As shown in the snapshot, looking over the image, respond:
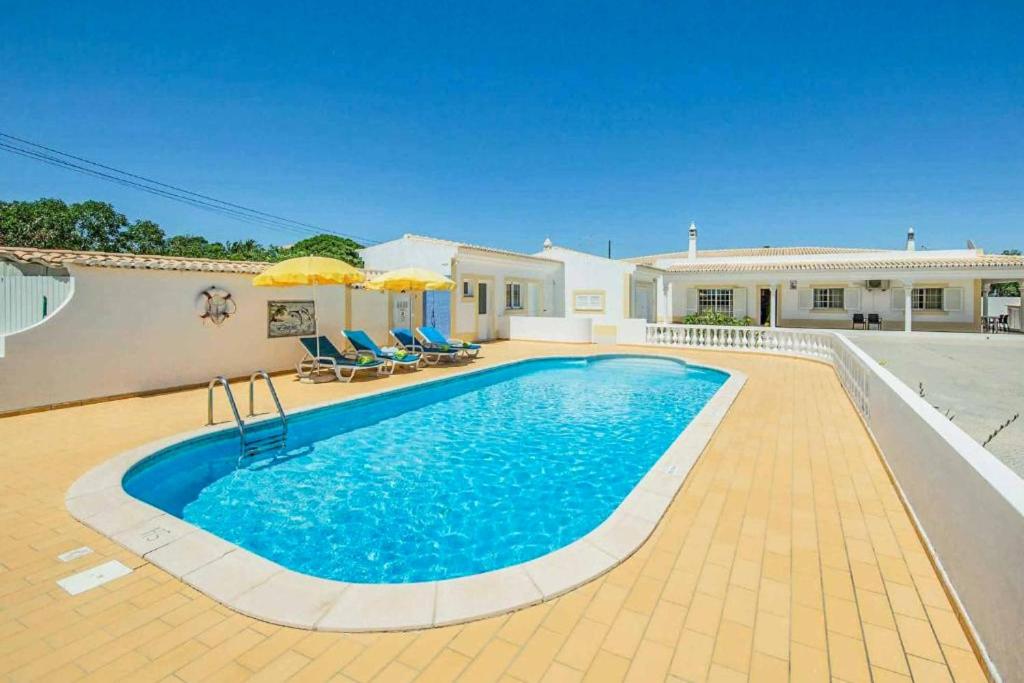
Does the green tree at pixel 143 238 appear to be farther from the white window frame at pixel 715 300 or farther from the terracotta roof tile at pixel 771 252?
the white window frame at pixel 715 300

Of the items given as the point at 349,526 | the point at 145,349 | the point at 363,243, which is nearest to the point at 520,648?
the point at 349,526

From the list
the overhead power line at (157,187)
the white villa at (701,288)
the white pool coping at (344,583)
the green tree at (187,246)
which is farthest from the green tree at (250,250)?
the white pool coping at (344,583)

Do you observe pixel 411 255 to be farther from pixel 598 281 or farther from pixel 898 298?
pixel 898 298

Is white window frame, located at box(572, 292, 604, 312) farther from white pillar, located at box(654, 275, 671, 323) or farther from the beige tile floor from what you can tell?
the beige tile floor

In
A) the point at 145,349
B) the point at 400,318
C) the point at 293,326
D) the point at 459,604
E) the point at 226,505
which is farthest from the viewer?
the point at 400,318


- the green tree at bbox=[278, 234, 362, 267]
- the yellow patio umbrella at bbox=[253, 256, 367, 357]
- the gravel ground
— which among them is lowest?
the gravel ground

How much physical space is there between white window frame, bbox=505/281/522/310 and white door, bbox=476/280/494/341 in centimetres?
155

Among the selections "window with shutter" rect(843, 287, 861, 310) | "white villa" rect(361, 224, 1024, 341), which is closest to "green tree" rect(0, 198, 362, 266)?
"white villa" rect(361, 224, 1024, 341)

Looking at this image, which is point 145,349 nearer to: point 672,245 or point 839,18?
point 839,18

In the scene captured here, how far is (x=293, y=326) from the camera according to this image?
41.2 feet

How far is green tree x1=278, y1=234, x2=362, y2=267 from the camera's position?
3550 centimetres

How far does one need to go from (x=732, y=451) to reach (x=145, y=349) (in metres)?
10.9

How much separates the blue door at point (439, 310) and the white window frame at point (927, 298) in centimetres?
2309

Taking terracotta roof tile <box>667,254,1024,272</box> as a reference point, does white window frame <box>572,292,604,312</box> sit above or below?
below
